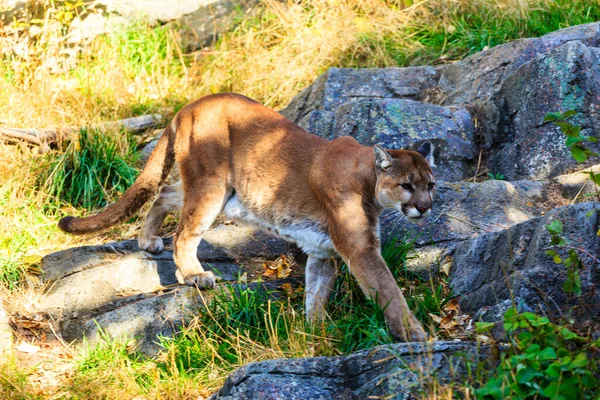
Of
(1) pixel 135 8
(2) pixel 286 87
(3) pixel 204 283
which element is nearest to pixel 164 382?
(3) pixel 204 283

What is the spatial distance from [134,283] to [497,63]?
13.9 ft

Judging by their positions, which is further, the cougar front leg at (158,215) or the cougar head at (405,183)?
the cougar front leg at (158,215)

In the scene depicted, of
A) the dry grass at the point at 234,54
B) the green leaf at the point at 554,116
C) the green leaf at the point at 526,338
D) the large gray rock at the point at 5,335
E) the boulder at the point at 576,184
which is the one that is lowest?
the boulder at the point at 576,184

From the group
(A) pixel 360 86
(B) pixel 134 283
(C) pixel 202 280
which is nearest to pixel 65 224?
(B) pixel 134 283

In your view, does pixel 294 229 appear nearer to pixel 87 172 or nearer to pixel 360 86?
pixel 360 86

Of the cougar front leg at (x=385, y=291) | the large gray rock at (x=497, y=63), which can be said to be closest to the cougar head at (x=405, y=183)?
the cougar front leg at (x=385, y=291)

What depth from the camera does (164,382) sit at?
5.05 metres

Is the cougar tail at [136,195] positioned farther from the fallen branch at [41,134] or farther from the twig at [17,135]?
the twig at [17,135]

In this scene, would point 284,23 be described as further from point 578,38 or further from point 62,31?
point 578,38

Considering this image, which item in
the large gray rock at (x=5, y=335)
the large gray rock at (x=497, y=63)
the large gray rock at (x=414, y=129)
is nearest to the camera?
the large gray rock at (x=5, y=335)

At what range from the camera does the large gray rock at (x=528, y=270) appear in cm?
461

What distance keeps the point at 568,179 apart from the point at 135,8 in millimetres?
6466

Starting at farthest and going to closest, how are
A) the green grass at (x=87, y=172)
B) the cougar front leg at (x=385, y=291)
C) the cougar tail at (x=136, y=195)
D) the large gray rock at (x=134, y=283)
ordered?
the green grass at (x=87, y=172) < the cougar tail at (x=136, y=195) < the large gray rock at (x=134, y=283) < the cougar front leg at (x=385, y=291)

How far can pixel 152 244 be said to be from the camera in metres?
6.84
